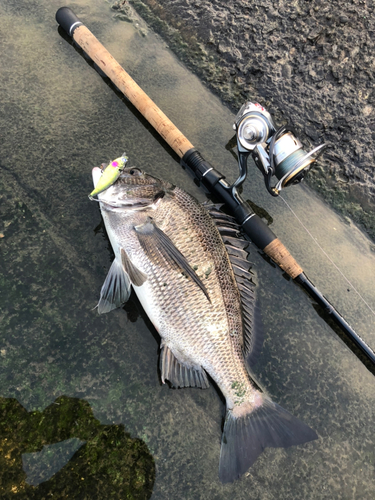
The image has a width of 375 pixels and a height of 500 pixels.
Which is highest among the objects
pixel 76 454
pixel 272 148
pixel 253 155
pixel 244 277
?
pixel 272 148

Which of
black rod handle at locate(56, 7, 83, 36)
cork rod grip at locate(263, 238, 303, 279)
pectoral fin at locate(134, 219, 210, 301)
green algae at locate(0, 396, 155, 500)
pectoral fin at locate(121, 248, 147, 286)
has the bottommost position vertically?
green algae at locate(0, 396, 155, 500)

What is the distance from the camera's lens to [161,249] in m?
2.21

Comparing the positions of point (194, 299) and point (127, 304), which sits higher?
point (194, 299)

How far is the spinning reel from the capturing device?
Answer: 210cm

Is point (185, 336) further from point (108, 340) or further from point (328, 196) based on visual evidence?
point (328, 196)

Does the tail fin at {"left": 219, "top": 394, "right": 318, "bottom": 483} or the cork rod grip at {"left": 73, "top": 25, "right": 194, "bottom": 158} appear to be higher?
the cork rod grip at {"left": 73, "top": 25, "right": 194, "bottom": 158}

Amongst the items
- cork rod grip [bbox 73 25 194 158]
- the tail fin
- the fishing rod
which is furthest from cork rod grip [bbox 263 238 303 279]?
cork rod grip [bbox 73 25 194 158]

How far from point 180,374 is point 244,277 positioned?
30.8 inches

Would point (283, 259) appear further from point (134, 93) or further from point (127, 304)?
point (134, 93)

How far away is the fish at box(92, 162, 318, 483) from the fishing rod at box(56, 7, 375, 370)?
0.25m

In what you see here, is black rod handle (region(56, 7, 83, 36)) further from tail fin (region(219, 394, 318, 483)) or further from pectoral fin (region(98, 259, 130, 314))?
tail fin (region(219, 394, 318, 483))

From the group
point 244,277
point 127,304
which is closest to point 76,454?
point 127,304

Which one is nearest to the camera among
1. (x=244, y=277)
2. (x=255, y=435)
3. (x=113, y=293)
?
(x=255, y=435)

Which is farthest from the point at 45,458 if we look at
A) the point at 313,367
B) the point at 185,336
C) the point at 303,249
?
the point at 303,249
